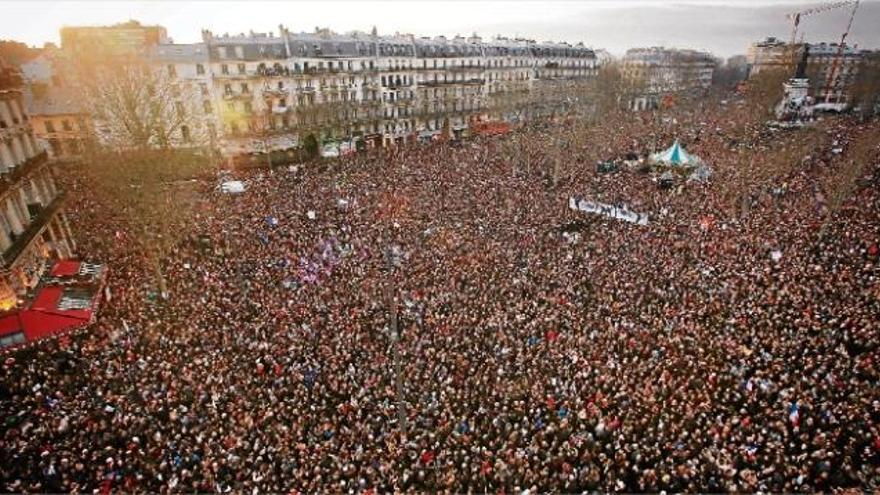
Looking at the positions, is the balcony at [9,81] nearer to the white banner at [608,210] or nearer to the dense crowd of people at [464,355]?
the dense crowd of people at [464,355]

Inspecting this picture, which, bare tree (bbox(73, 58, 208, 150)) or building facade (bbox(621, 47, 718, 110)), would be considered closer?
bare tree (bbox(73, 58, 208, 150))

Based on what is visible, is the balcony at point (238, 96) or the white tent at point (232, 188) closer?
the white tent at point (232, 188)

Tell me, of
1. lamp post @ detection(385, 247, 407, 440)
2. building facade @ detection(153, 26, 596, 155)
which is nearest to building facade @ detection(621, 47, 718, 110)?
building facade @ detection(153, 26, 596, 155)

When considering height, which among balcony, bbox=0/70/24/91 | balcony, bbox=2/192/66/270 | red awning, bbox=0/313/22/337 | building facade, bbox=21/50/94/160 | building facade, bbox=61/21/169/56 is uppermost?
building facade, bbox=61/21/169/56

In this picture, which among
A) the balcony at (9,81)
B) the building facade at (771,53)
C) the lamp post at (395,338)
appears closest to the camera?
the lamp post at (395,338)

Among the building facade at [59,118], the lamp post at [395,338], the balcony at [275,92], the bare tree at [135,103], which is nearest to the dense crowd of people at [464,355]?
the lamp post at [395,338]

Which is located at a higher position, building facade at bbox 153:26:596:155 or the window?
building facade at bbox 153:26:596:155

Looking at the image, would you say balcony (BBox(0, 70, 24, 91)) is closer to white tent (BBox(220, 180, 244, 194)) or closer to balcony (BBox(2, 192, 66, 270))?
balcony (BBox(2, 192, 66, 270))
